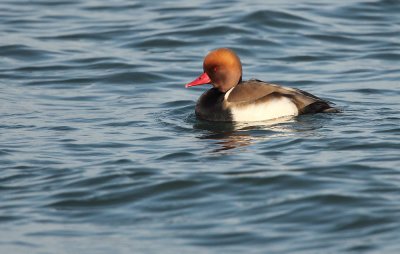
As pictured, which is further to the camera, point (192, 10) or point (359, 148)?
point (192, 10)

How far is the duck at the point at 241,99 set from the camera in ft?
40.0

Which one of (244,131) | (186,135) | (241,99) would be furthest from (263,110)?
(186,135)

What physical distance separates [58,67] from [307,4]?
581 centimetres

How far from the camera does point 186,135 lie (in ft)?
38.4

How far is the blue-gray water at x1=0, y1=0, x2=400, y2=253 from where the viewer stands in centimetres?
818

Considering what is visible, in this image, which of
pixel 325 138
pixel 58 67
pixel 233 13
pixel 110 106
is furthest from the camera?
pixel 233 13

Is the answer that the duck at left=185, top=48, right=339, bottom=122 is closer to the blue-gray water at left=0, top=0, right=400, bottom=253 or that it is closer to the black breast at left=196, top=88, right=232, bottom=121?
the black breast at left=196, top=88, right=232, bottom=121

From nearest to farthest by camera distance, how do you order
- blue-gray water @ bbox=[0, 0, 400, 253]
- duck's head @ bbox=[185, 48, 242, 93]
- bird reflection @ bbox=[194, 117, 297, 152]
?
1. blue-gray water @ bbox=[0, 0, 400, 253]
2. bird reflection @ bbox=[194, 117, 297, 152]
3. duck's head @ bbox=[185, 48, 242, 93]

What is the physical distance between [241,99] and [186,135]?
884 mm

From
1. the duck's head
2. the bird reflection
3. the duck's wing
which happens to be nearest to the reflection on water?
the bird reflection

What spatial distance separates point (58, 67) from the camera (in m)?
16.0

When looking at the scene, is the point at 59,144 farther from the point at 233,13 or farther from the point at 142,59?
the point at 233,13

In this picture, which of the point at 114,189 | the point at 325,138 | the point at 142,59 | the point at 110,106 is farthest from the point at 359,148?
the point at 142,59

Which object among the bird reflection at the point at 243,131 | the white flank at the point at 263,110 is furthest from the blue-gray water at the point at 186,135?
the white flank at the point at 263,110
